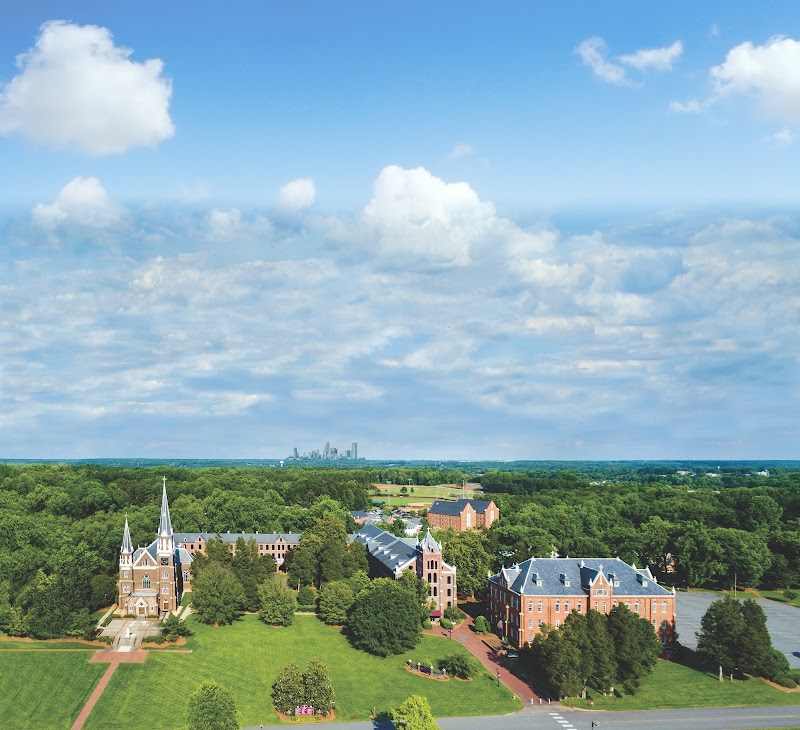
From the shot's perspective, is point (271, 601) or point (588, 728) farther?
point (271, 601)

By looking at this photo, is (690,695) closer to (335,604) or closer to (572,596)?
(572,596)

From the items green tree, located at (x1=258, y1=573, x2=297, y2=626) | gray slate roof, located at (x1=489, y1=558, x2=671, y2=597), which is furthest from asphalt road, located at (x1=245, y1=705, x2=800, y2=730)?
green tree, located at (x1=258, y1=573, x2=297, y2=626)

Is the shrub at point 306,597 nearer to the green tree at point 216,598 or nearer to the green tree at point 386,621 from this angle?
the green tree at point 216,598

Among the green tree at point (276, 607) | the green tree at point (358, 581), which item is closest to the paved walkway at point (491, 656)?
the green tree at point (358, 581)

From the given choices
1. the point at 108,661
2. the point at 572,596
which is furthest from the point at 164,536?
the point at 572,596

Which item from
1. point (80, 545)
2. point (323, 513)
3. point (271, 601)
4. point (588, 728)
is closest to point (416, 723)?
point (588, 728)

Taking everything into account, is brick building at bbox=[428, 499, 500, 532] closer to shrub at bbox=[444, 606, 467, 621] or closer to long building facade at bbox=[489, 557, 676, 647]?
shrub at bbox=[444, 606, 467, 621]

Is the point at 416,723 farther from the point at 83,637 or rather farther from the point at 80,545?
the point at 80,545
